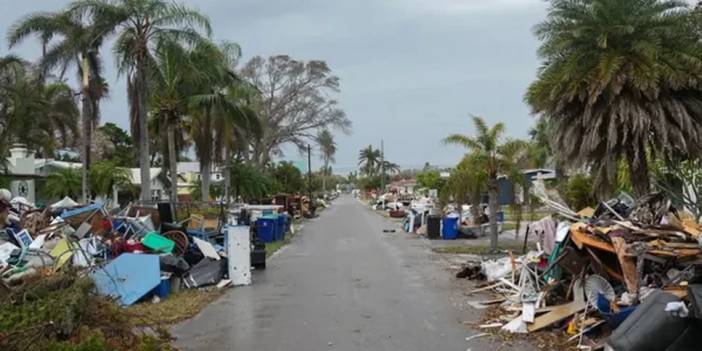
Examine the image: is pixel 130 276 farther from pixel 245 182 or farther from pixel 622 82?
pixel 245 182

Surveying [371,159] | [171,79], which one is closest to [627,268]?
[171,79]

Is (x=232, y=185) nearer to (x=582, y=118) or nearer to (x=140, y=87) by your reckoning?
(x=140, y=87)

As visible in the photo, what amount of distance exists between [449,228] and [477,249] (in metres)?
5.40

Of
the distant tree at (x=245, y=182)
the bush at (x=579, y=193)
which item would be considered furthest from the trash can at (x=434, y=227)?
the distant tree at (x=245, y=182)

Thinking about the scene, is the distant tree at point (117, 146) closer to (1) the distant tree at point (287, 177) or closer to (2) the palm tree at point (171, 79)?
(1) the distant tree at point (287, 177)

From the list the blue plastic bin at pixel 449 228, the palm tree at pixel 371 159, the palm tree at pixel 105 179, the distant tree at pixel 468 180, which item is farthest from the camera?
the palm tree at pixel 371 159

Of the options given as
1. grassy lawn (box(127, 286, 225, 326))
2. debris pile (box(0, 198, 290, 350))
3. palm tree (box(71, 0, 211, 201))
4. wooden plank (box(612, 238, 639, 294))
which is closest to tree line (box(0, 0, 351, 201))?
palm tree (box(71, 0, 211, 201))

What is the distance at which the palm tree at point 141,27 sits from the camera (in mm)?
23094

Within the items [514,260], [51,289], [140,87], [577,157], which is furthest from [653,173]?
[140,87]

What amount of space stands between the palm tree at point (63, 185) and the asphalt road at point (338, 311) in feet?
79.9

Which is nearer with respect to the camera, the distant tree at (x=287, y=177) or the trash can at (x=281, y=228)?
the trash can at (x=281, y=228)

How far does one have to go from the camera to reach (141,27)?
23.4m

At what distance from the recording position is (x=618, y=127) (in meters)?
15.1

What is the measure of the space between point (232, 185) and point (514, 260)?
117ft
